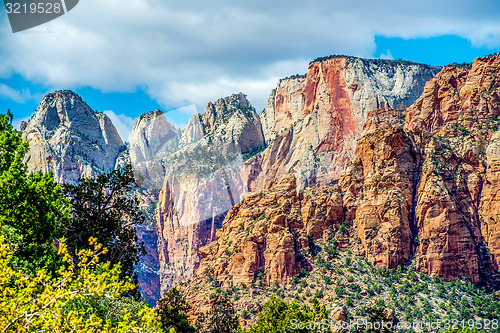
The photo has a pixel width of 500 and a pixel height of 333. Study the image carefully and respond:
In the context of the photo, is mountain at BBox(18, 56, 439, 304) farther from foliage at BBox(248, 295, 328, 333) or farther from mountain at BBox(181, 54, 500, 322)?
foliage at BBox(248, 295, 328, 333)

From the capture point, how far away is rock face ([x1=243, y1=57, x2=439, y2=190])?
496 feet

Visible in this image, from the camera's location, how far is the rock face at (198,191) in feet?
565

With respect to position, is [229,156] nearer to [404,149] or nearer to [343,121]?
[343,121]

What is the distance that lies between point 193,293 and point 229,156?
99297mm

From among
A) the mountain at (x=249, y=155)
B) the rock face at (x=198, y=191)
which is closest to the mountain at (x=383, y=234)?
the mountain at (x=249, y=155)

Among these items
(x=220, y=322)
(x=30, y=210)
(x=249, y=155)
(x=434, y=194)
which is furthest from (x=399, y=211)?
(x=249, y=155)

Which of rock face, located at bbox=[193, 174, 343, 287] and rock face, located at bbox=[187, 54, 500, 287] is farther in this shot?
rock face, located at bbox=[193, 174, 343, 287]

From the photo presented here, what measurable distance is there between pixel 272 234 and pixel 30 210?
64705mm

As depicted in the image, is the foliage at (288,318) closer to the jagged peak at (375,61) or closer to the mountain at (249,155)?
the mountain at (249,155)

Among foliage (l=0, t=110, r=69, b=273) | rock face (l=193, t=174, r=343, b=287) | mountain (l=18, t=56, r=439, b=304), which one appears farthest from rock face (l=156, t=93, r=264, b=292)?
foliage (l=0, t=110, r=69, b=273)

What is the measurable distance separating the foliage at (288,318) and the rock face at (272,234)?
3952 centimetres

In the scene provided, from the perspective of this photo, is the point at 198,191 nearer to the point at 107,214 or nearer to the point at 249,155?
the point at 249,155

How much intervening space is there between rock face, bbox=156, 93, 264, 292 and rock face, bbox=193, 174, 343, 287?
7018cm

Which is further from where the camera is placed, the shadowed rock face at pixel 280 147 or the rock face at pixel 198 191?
the rock face at pixel 198 191
